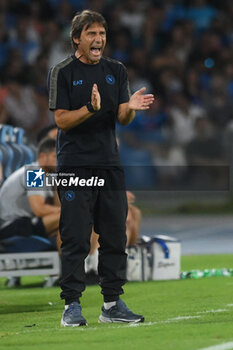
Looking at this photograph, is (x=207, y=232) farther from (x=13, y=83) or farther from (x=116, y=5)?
(x=116, y=5)

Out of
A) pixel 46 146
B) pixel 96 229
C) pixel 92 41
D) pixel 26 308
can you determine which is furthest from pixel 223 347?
pixel 46 146

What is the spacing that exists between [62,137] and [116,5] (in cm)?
1383

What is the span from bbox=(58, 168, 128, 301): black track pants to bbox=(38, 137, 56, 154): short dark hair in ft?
9.44

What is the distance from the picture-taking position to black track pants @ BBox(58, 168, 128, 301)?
6.54m

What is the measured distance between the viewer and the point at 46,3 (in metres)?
19.9

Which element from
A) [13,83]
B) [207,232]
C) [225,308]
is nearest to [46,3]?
[13,83]

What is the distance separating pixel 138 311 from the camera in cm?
762

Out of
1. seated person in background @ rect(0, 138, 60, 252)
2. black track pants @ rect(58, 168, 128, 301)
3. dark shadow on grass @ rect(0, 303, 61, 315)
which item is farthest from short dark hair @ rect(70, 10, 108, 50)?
seated person in background @ rect(0, 138, 60, 252)

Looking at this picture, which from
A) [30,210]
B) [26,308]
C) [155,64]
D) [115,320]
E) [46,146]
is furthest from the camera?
[155,64]

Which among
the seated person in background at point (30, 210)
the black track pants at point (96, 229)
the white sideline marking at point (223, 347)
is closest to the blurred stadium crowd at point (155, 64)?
the seated person in background at point (30, 210)

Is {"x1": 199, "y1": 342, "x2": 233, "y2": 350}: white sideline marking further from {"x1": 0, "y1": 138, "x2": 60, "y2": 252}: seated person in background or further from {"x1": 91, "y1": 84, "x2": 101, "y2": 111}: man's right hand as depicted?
{"x1": 0, "y1": 138, "x2": 60, "y2": 252}: seated person in background

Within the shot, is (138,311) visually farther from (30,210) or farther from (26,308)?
(30,210)

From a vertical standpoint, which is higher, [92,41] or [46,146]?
[92,41]

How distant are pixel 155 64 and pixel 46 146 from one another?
388 inches
